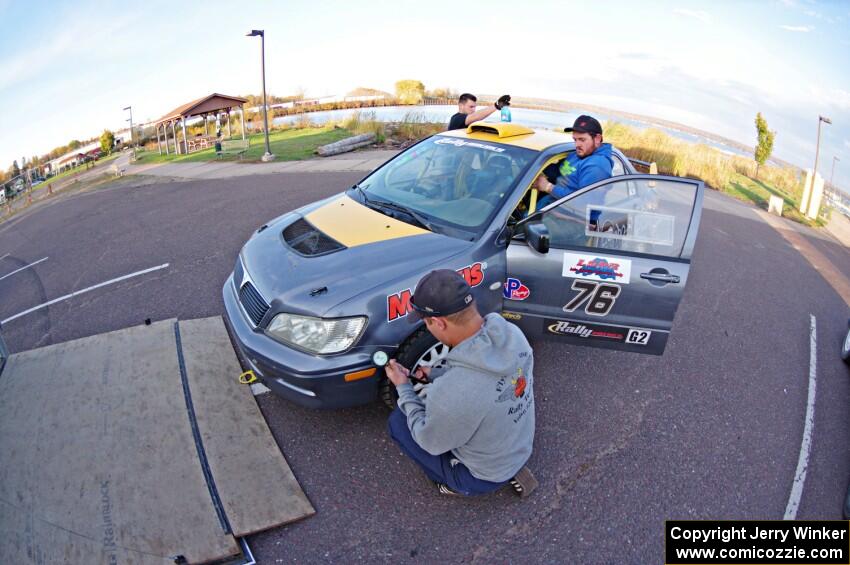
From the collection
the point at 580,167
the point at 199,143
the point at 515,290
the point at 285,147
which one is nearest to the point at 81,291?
the point at 515,290

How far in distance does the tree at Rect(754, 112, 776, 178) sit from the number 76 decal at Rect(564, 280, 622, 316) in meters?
24.6

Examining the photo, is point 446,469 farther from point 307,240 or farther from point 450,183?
point 450,183

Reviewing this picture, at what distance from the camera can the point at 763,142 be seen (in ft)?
78.7

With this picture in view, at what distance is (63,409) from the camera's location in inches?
141

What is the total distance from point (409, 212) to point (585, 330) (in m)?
1.62

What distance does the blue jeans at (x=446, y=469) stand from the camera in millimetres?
2779

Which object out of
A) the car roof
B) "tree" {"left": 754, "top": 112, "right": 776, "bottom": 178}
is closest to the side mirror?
the car roof

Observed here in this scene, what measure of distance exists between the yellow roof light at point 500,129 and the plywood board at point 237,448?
297 cm

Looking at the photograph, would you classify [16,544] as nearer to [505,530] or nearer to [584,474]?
[505,530]

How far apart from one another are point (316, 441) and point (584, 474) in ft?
5.89

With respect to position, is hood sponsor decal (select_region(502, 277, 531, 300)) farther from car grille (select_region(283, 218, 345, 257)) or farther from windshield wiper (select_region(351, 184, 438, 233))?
car grille (select_region(283, 218, 345, 257))

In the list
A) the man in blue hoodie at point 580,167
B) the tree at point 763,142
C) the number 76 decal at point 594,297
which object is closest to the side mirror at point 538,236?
the number 76 decal at point 594,297

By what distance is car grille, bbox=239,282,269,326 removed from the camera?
3.36 m

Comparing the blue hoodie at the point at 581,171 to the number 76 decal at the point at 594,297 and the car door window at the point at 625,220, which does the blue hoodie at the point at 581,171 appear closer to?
the car door window at the point at 625,220
